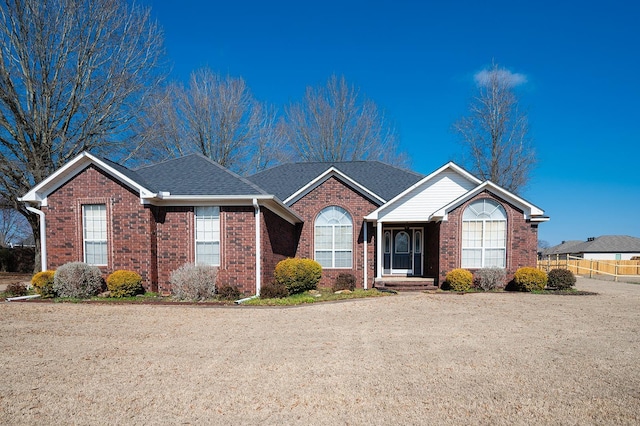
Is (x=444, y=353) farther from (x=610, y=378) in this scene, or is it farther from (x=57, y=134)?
(x=57, y=134)

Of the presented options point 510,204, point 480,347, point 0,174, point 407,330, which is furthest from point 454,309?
point 0,174

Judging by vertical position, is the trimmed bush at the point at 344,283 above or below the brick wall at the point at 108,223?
below

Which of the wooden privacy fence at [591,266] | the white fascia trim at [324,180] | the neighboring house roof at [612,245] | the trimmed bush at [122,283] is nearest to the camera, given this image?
the trimmed bush at [122,283]

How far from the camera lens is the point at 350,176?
61.5ft

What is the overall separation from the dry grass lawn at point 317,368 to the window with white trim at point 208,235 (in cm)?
304

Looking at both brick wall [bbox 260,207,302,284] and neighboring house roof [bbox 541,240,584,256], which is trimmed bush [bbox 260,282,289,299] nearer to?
brick wall [bbox 260,207,302,284]

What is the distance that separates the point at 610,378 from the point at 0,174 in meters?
23.9

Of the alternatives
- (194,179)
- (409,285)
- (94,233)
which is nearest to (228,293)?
(194,179)

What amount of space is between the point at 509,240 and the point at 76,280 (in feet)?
50.5

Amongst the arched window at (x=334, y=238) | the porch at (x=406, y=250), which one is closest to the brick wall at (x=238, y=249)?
the arched window at (x=334, y=238)

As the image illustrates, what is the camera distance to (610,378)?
15.9 ft

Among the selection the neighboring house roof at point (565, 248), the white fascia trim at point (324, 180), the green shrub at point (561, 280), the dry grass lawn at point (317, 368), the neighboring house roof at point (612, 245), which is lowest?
the neighboring house roof at point (565, 248)

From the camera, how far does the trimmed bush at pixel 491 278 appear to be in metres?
14.0

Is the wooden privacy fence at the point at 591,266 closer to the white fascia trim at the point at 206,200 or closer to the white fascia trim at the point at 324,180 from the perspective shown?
the white fascia trim at the point at 324,180
